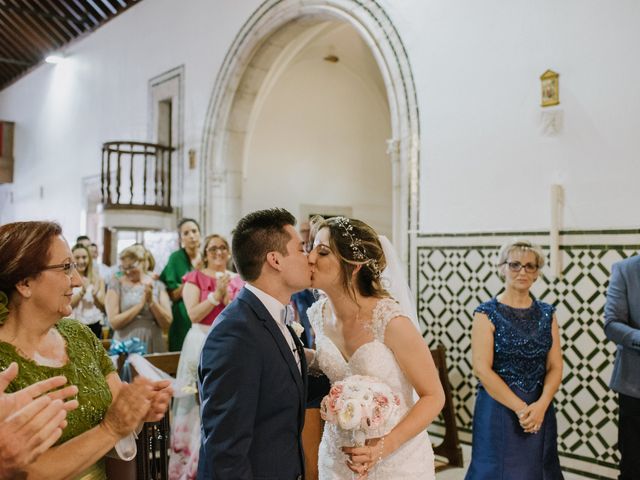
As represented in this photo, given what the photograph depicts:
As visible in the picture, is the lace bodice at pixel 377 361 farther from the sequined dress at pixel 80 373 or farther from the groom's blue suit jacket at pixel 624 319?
the groom's blue suit jacket at pixel 624 319

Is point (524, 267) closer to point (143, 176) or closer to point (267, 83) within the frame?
point (267, 83)

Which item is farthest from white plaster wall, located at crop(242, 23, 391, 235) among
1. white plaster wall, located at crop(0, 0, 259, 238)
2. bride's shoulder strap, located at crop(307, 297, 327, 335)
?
bride's shoulder strap, located at crop(307, 297, 327, 335)

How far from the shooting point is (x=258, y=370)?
6.01ft

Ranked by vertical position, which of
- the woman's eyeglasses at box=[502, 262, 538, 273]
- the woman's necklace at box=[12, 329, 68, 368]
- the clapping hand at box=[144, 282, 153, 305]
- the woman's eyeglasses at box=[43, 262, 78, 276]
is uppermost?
the woman's eyeglasses at box=[43, 262, 78, 276]

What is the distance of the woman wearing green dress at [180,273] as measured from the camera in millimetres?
5230

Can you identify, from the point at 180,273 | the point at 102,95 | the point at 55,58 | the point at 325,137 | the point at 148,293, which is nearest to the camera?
the point at 148,293

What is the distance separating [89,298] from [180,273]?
1.34m

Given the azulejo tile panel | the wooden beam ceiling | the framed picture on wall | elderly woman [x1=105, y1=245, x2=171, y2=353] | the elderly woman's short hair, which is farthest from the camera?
the wooden beam ceiling

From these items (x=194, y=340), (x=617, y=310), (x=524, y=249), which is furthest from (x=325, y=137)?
(x=617, y=310)

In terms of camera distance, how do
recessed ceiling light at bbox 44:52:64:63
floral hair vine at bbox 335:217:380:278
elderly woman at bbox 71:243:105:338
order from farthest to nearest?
recessed ceiling light at bbox 44:52:64:63 < elderly woman at bbox 71:243:105:338 < floral hair vine at bbox 335:217:380:278

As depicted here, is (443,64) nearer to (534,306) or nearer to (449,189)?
(449,189)

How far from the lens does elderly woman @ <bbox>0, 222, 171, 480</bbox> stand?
5.68ft

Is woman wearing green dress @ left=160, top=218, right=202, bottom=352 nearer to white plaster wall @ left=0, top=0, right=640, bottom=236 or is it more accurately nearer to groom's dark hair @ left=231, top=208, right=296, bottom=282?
white plaster wall @ left=0, top=0, right=640, bottom=236

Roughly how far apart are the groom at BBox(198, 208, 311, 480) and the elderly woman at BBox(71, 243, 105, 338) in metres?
4.18
